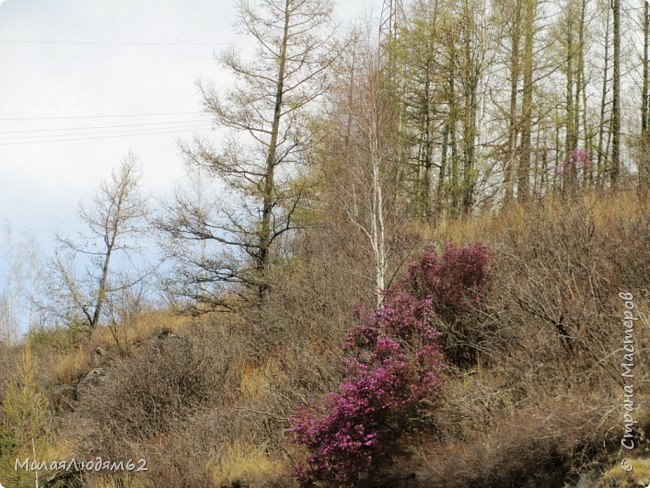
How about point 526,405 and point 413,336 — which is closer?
point 526,405

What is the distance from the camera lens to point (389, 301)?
31.9 ft

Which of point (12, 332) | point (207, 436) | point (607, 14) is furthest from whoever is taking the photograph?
point (12, 332)

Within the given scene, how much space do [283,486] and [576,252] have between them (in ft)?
16.6

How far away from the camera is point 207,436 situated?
9.66 m

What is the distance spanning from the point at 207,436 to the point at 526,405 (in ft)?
16.8

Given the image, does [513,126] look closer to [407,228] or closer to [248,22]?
[407,228]

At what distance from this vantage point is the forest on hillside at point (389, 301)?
6910mm

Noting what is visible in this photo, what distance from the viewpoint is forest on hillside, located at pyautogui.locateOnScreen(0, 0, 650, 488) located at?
691 cm

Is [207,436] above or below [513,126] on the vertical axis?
below

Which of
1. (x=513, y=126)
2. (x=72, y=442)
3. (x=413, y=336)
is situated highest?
(x=513, y=126)

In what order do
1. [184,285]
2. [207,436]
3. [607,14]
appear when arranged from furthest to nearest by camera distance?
[607,14], [184,285], [207,436]

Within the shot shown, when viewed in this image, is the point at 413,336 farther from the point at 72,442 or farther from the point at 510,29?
the point at 510,29

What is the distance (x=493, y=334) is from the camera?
8.54 m

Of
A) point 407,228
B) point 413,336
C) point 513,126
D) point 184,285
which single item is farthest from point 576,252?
point 184,285
